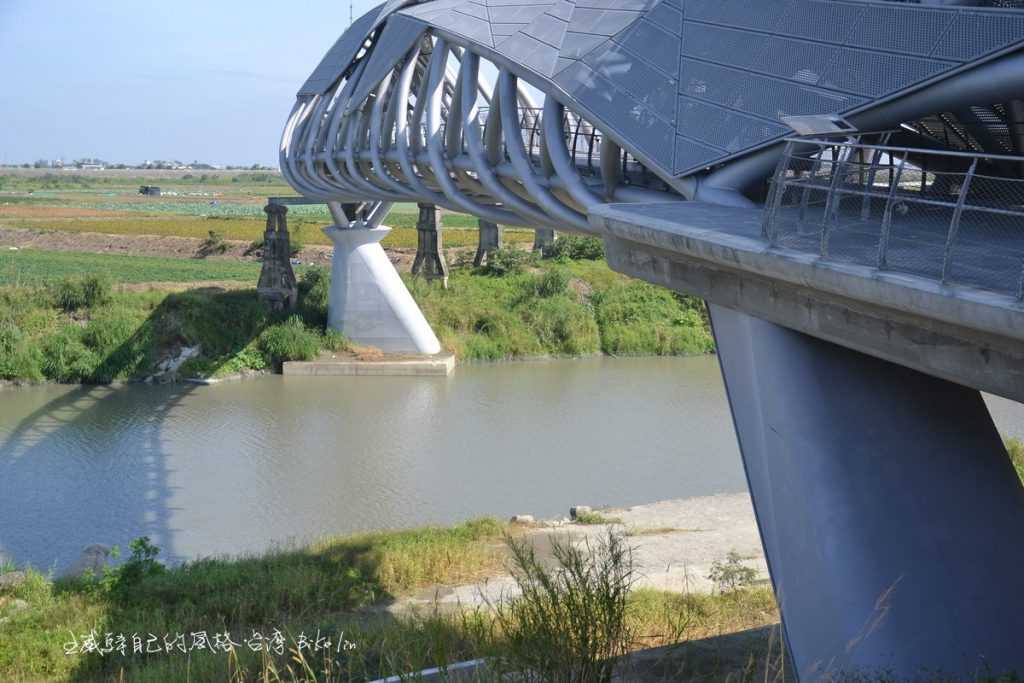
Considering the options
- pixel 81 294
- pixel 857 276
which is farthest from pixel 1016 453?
pixel 81 294

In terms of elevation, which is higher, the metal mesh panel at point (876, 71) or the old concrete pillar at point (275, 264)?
the metal mesh panel at point (876, 71)

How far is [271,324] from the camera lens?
31.9m

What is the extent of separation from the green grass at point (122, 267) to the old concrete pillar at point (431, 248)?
20.3 ft

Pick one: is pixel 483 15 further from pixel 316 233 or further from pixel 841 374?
pixel 316 233

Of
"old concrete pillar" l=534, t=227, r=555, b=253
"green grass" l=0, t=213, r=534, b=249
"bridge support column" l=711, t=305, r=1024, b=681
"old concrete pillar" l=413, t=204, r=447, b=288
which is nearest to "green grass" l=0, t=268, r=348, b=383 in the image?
"old concrete pillar" l=413, t=204, r=447, b=288

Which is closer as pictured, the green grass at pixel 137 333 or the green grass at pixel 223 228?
the green grass at pixel 137 333

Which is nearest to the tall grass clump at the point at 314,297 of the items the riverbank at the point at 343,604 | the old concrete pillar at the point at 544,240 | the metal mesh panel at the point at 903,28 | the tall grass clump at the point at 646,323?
the tall grass clump at the point at 646,323

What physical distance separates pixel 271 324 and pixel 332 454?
1090 cm

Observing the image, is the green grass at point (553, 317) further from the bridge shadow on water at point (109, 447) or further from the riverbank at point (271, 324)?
the bridge shadow on water at point (109, 447)

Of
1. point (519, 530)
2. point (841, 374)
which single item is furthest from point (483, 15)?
point (841, 374)

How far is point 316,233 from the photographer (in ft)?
196

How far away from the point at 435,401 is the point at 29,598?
15063mm

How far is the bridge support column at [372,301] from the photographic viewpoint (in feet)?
101

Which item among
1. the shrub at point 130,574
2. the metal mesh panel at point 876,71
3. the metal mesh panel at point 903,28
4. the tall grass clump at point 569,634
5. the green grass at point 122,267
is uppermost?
the metal mesh panel at point 903,28
